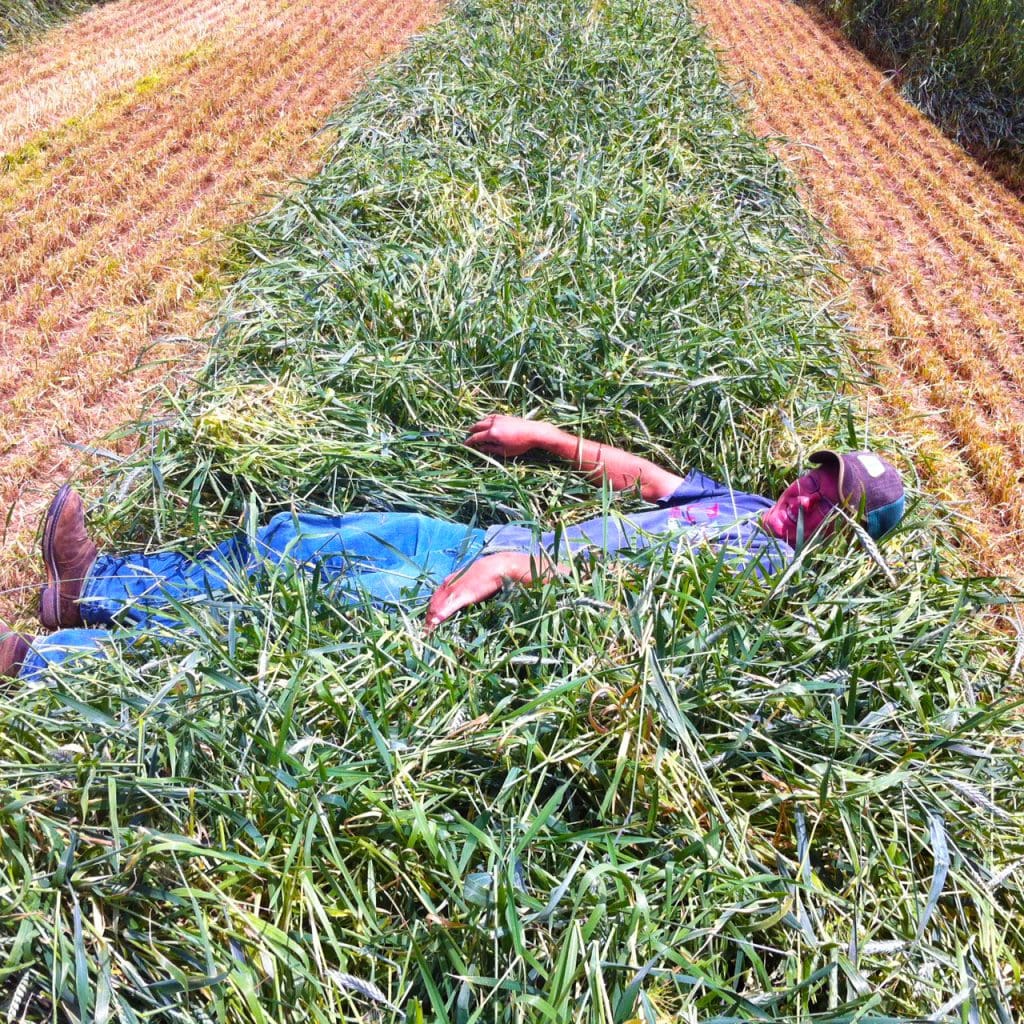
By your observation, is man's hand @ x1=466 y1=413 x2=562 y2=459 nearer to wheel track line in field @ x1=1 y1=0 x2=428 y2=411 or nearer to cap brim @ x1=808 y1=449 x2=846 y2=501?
cap brim @ x1=808 y1=449 x2=846 y2=501

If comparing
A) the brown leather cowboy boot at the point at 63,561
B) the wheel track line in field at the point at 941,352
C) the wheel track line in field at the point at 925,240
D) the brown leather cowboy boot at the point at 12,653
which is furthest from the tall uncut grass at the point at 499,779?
the wheel track line in field at the point at 925,240

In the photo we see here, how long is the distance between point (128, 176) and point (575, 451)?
3.71 metres

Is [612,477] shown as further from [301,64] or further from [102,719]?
[301,64]

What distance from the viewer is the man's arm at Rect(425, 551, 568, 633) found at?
1.98 meters

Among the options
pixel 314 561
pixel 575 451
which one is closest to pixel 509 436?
pixel 575 451

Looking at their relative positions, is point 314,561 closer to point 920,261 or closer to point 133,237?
point 133,237

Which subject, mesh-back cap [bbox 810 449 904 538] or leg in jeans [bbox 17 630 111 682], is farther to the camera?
mesh-back cap [bbox 810 449 904 538]

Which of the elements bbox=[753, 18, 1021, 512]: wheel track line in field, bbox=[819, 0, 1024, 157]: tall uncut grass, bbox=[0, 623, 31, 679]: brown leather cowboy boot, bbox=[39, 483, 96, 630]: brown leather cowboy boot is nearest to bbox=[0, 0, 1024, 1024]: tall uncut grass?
bbox=[39, 483, 96, 630]: brown leather cowboy boot

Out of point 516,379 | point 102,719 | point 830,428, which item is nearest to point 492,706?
point 102,719

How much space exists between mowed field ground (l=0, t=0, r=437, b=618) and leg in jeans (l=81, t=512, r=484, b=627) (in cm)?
35

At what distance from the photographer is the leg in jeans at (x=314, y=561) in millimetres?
2084

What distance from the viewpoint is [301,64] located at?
677 cm

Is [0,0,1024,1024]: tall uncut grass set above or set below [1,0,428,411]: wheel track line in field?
below

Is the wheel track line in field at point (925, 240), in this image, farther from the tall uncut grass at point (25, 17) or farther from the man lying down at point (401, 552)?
the tall uncut grass at point (25, 17)
